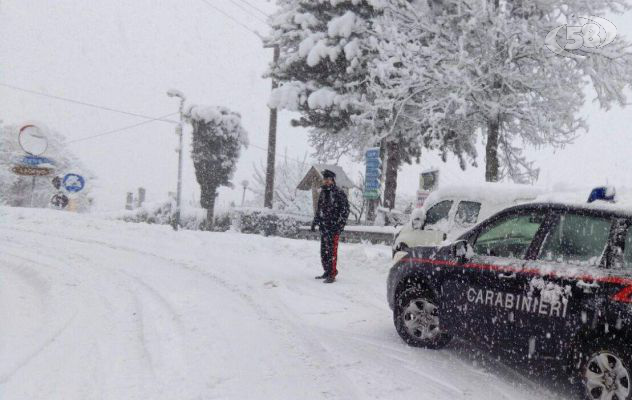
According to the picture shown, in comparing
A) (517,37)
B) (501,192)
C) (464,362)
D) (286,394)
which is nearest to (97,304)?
(286,394)

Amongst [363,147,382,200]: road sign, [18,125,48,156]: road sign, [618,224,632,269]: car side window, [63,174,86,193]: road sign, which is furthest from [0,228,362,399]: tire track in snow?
[18,125,48,156]: road sign

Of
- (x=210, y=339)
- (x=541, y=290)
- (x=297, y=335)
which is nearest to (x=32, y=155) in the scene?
(x=210, y=339)

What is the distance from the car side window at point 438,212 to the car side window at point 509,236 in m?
4.34

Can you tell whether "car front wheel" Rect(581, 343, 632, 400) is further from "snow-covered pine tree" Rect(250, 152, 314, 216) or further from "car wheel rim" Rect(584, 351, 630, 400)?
"snow-covered pine tree" Rect(250, 152, 314, 216)

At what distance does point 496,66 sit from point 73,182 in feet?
53.4

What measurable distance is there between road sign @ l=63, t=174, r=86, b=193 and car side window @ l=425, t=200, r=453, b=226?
16194 mm

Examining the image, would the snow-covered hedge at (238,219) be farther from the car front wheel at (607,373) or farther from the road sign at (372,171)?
the car front wheel at (607,373)

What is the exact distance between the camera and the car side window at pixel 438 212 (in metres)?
9.45

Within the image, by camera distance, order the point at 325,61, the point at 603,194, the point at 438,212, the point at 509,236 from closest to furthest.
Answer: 1. the point at 603,194
2. the point at 509,236
3. the point at 438,212
4. the point at 325,61

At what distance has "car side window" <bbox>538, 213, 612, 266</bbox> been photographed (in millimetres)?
4086

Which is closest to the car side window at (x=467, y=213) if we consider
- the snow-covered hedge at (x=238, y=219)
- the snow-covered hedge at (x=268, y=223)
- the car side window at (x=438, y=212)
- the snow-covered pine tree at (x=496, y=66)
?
the car side window at (x=438, y=212)

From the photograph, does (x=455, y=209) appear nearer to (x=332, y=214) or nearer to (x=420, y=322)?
(x=332, y=214)

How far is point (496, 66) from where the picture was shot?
15914mm

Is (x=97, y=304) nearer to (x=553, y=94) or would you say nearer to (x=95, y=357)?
(x=95, y=357)
